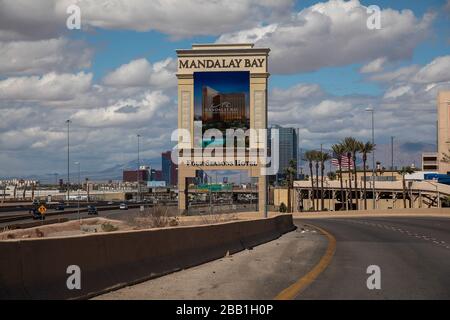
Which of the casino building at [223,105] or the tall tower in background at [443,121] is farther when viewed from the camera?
the tall tower in background at [443,121]

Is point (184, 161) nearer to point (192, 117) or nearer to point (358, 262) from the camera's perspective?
point (192, 117)

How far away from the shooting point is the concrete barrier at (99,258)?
971 centimetres

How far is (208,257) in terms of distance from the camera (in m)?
18.6

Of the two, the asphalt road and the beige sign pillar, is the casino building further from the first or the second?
the asphalt road

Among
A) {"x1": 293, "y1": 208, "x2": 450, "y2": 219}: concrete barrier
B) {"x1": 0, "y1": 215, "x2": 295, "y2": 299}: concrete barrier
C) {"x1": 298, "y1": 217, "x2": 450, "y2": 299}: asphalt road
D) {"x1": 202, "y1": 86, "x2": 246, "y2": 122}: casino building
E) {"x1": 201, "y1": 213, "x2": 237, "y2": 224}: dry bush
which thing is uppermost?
{"x1": 202, "y1": 86, "x2": 246, "y2": 122}: casino building

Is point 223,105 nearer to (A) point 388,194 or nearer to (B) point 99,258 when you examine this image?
(A) point 388,194

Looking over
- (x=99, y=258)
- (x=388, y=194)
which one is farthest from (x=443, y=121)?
(x=99, y=258)

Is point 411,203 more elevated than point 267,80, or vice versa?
point 267,80

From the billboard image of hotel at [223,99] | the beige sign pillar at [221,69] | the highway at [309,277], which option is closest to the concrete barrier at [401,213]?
the beige sign pillar at [221,69]

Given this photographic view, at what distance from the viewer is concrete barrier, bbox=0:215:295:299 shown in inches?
382

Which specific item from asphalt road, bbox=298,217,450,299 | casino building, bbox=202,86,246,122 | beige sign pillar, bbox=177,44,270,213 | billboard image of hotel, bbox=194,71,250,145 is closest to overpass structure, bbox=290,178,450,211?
beige sign pillar, bbox=177,44,270,213

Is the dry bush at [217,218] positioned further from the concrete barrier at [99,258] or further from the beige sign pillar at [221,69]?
the beige sign pillar at [221,69]
